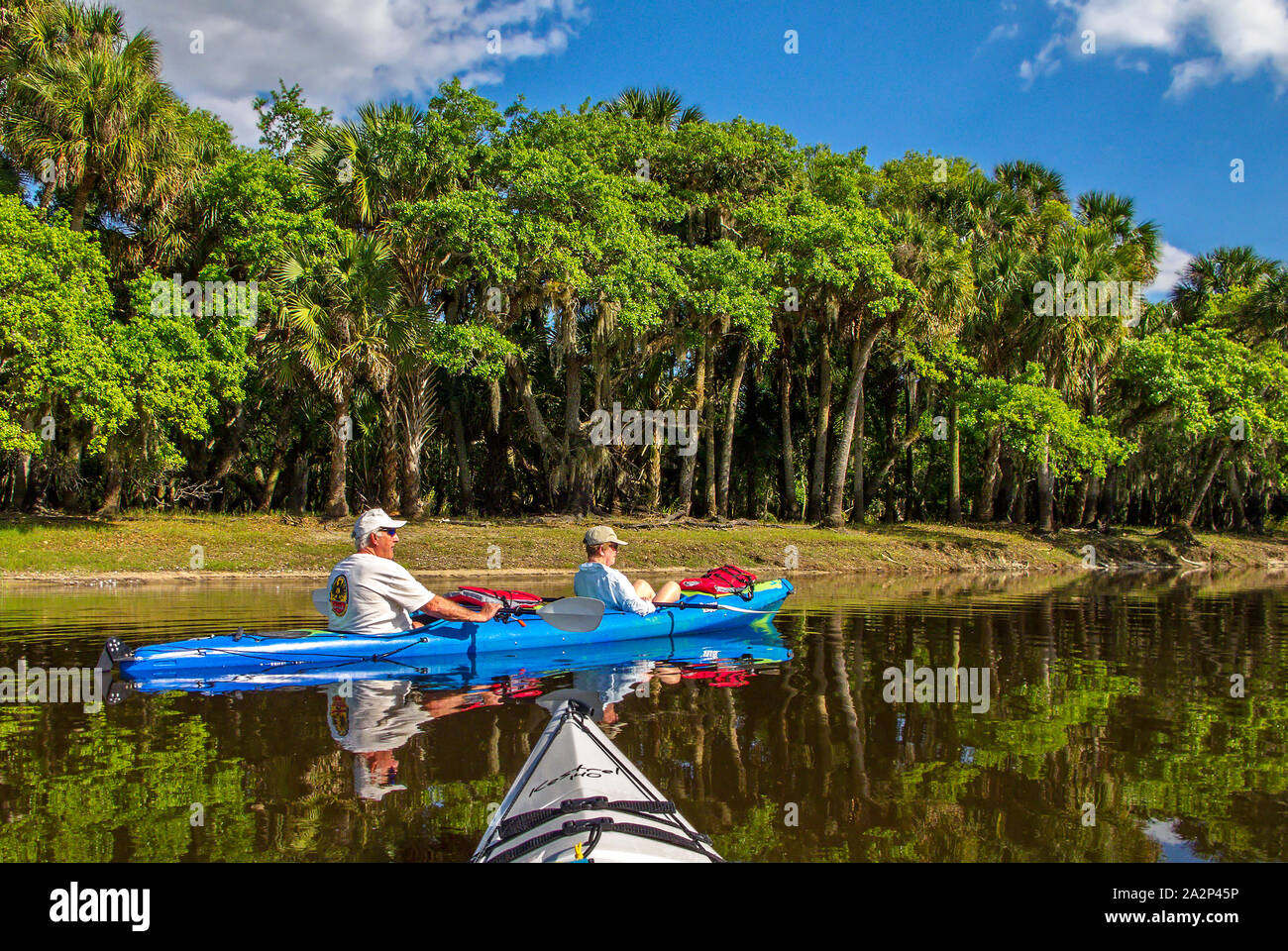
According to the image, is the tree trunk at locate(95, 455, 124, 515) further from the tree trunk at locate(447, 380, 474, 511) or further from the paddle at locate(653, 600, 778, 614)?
the paddle at locate(653, 600, 778, 614)

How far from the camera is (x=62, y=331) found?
19.3 meters

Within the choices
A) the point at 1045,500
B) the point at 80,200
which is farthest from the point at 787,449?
the point at 80,200

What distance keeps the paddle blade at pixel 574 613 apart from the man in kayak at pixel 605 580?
2.10ft

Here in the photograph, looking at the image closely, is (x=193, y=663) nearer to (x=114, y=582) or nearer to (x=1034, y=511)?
(x=114, y=582)

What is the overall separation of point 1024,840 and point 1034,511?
40.9 m

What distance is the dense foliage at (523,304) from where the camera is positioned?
21906 millimetres

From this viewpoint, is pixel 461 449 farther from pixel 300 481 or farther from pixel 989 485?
pixel 989 485

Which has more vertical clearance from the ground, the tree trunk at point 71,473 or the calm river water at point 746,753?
the tree trunk at point 71,473

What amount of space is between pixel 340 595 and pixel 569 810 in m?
6.11

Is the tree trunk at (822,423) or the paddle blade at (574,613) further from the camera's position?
the tree trunk at (822,423)

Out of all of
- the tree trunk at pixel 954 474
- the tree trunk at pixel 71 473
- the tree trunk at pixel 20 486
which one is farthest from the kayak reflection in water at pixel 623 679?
the tree trunk at pixel 954 474

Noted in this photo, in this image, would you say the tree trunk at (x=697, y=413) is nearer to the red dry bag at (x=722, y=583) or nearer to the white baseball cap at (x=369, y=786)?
the red dry bag at (x=722, y=583)

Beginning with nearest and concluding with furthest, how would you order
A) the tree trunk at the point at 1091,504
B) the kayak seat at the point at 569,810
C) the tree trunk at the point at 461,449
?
the kayak seat at the point at 569,810 → the tree trunk at the point at 461,449 → the tree trunk at the point at 1091,504

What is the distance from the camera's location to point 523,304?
26.0 metres
